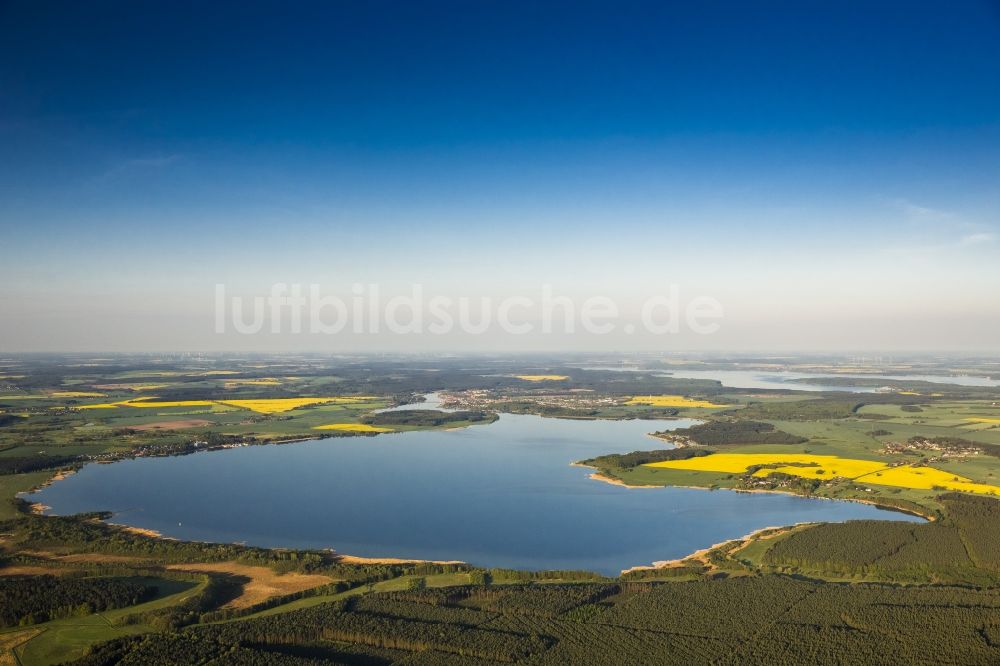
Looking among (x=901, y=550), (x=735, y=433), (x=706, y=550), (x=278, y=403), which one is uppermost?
(x=278, y=403)

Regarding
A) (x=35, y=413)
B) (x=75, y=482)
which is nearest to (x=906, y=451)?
(x=75, y=482)

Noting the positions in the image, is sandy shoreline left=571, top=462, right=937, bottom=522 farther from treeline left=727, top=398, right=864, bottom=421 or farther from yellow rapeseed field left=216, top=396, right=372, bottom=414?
yellow rapeseed field left=216, top=396, right=372, bottom=414

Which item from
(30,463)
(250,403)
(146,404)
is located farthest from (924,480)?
(146,404)

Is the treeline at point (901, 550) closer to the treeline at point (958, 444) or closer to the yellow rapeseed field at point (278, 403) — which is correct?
the treeline at point (958, 444)

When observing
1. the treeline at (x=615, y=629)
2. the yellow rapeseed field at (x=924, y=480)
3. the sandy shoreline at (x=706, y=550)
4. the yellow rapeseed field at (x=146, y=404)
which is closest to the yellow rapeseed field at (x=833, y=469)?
the yellow rapeseed field at (x=924, y=480)

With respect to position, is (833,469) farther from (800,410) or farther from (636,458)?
(800,410)
